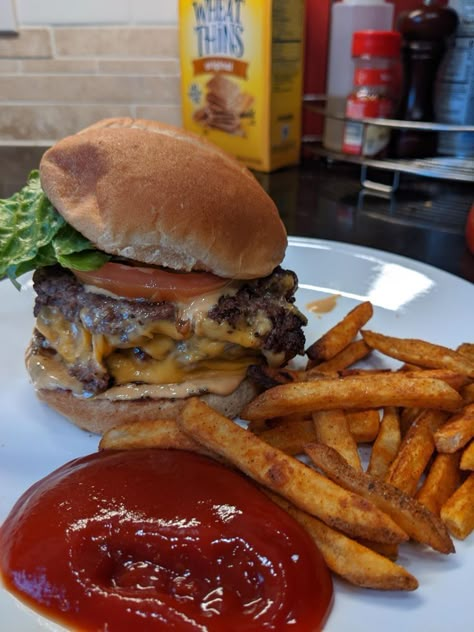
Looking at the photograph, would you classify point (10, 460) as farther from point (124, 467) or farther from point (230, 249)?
point (230, 249)

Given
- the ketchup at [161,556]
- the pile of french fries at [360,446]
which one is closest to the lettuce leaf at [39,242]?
the pile of french fries at [360,446]

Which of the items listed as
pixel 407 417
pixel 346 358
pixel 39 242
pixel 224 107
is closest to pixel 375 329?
pixel 346 358

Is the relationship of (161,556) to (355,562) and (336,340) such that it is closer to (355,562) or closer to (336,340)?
(355,562)

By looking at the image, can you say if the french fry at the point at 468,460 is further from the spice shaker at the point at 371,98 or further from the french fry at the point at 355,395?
the spice shaker at the point at 371,98

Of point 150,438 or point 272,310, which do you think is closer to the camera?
point 150,438

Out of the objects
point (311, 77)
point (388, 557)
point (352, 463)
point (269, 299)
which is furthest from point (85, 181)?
point (311, 77)

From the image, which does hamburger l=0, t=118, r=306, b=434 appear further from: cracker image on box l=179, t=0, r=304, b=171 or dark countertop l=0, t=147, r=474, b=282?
cracker image on box l=179, t=0, r=304, b=171
